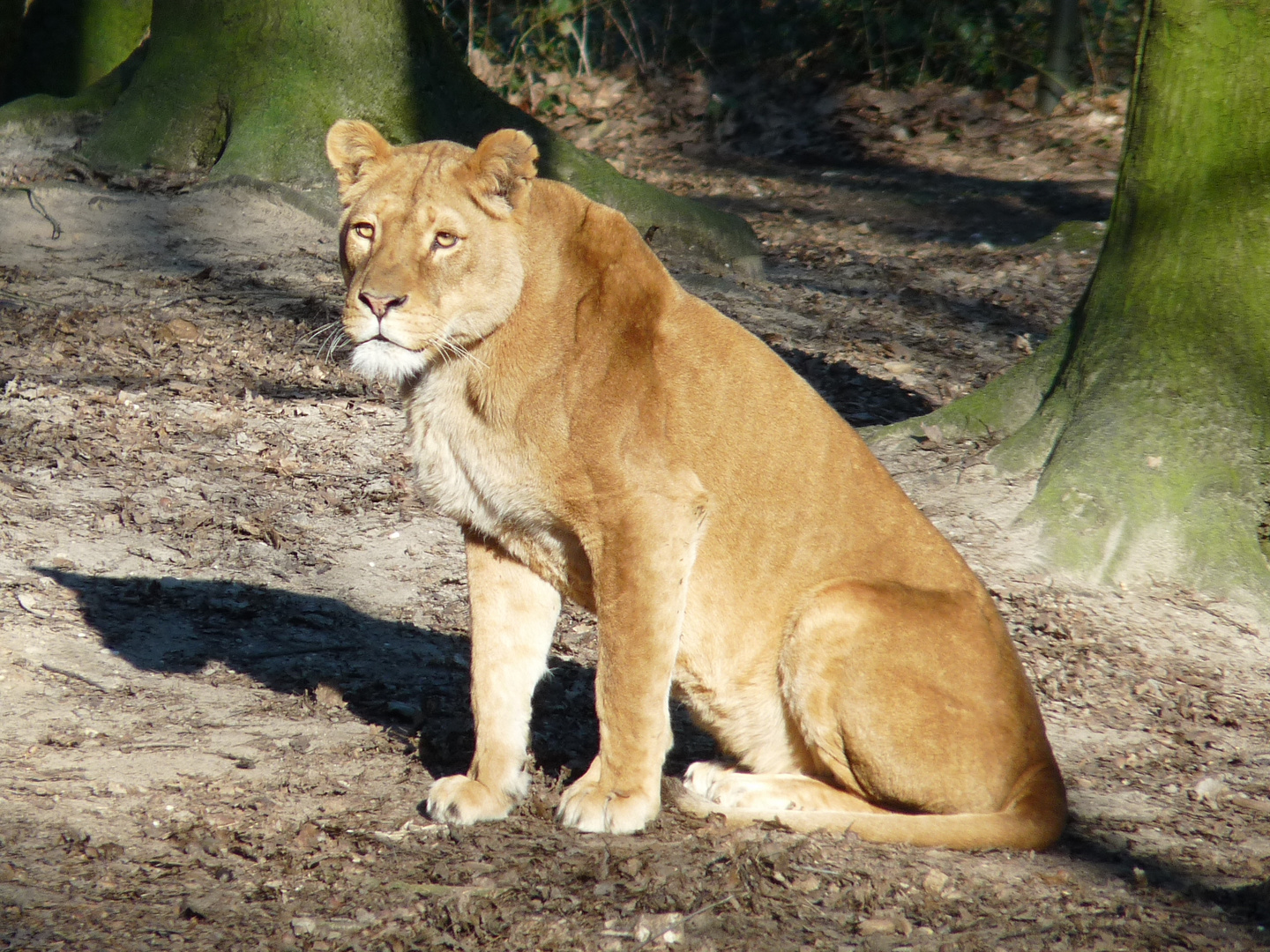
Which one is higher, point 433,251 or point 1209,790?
point 433,251

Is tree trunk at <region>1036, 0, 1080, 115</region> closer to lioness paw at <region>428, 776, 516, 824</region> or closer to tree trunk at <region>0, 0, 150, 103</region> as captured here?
tree trunk at <region>0, 0, 150, 103</region>

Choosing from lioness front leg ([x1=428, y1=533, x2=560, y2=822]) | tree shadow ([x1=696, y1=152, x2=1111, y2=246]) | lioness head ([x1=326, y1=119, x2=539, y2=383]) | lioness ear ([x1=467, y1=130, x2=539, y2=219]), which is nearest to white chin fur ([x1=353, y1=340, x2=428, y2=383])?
lioness head ([x1=326, y1=119, x2=539, y2=383])

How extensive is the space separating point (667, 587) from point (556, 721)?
142 cm

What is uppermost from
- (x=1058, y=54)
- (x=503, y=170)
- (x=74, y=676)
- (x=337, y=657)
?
(x=1058, y=54)

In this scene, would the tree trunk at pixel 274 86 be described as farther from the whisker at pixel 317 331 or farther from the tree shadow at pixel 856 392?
the tree shadow at pixel 856 392

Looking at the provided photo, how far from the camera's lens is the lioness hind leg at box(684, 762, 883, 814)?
152 inches

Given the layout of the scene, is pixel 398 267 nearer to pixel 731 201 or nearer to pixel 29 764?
pixel 29 764

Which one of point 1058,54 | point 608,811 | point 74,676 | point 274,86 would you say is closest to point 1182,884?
point 608,811

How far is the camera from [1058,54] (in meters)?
15.5

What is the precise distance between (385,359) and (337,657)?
1905mm

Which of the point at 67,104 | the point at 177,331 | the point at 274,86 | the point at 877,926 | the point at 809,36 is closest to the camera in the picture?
the point at 877,926

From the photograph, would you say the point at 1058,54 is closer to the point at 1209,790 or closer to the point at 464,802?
the point at 1209,790

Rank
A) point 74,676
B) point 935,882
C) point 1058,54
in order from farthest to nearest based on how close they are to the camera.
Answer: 1. point 1058,54
2. point 74,676
3. point 935,882

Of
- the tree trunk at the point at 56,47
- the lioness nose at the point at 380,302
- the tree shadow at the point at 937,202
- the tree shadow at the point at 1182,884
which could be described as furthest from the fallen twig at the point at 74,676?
the tree trunk at the point at 56,47
